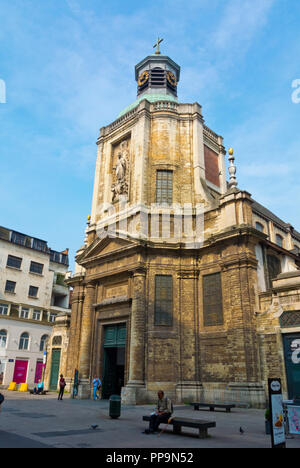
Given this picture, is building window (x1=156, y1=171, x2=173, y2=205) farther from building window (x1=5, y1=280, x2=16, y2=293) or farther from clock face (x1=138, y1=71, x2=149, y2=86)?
building window (x1=5, y1=280, x2=16, y2=293)

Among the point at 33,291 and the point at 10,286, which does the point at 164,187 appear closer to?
the point at 10,286

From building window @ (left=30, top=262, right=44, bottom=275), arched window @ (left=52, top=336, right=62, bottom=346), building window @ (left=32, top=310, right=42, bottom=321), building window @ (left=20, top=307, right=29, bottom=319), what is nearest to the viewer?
arched window @ (left=52, top=336, right=62, bottom=346)

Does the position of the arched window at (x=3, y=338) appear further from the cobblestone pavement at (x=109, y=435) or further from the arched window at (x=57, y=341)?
the cobblestone pavement at (x=109, y=435)

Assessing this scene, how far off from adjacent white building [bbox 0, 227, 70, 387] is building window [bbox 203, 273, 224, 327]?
72.1 feet

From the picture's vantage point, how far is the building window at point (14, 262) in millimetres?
43688

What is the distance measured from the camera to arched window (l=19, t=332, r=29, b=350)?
41031mm

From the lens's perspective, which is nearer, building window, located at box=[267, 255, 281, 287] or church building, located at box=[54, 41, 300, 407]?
church building, located at box=[54, 41, 300, 407]

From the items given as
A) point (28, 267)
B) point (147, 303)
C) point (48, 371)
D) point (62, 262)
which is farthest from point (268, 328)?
point (62, 262)

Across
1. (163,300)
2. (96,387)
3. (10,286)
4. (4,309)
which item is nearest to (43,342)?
(4,309)

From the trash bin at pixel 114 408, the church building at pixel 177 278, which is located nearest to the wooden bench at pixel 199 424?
the trash bin at pixel 114 408

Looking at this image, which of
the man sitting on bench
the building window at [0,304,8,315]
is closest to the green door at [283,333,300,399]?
the man sitting on bench

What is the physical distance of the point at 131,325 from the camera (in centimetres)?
2184

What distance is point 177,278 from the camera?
22.8m

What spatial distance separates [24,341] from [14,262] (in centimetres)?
940
